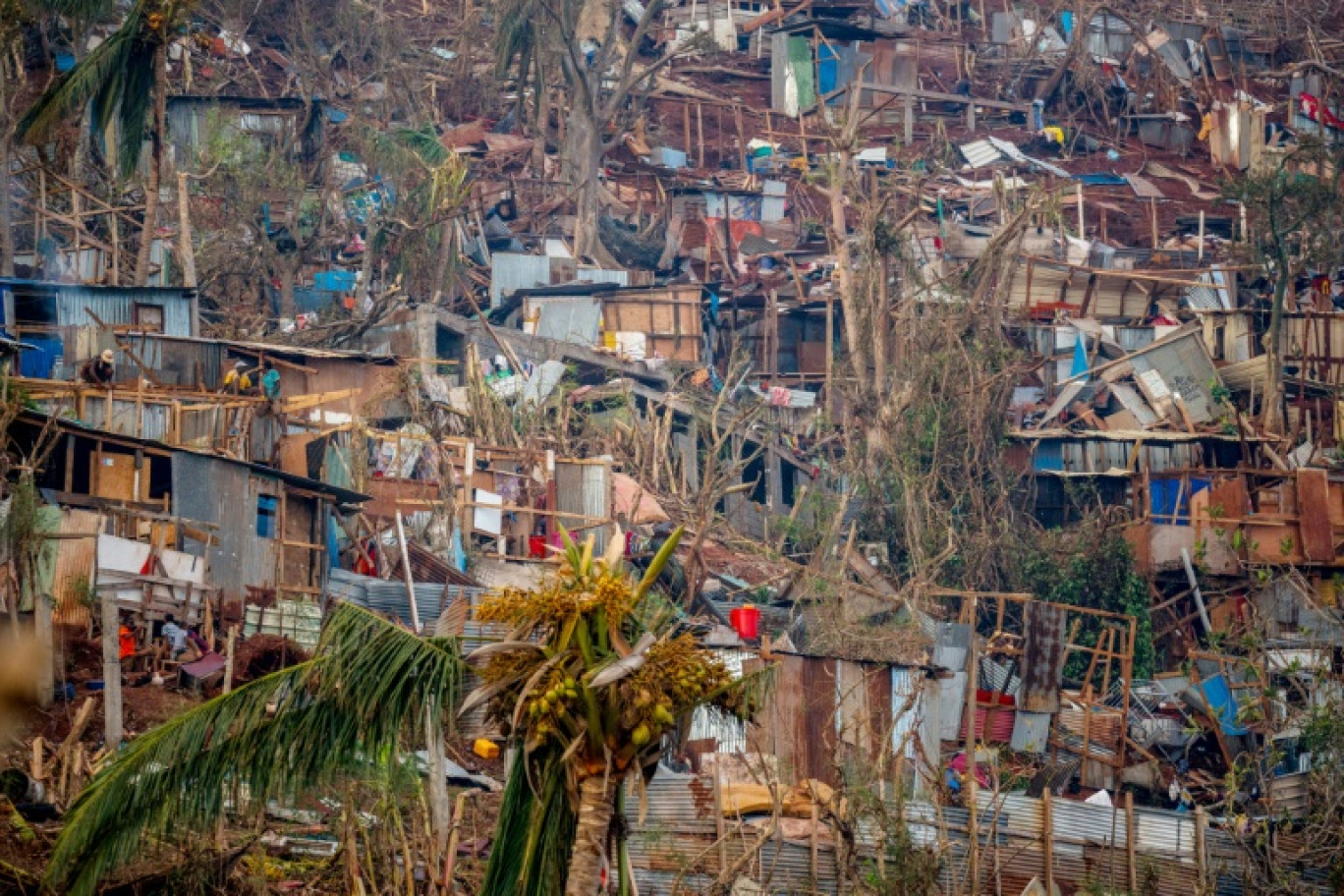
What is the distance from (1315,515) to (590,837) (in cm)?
1971

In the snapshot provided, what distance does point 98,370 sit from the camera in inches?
849

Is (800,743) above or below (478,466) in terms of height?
below

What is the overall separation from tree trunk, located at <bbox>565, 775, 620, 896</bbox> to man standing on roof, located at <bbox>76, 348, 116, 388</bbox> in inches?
564

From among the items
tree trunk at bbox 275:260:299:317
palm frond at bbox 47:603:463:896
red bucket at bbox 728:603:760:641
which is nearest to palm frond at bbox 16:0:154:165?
tree trunk at bbox 275:260:299:317

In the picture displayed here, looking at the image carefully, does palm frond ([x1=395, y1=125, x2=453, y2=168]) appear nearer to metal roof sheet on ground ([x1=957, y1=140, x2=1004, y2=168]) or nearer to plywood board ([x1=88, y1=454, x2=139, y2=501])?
metal roof sheet on ground ([x1=957, y1=140, x2=1004, y2=168])

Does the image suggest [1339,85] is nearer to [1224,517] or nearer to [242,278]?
[1224,517]

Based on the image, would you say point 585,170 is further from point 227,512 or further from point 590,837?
point 590,837

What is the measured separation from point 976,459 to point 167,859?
17323 millimetres

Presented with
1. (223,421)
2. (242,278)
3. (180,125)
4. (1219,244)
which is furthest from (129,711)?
(1219,244)

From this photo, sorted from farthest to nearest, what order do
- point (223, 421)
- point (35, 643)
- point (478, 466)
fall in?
point (478, 466)
point (223, 421)
point (35, 643)

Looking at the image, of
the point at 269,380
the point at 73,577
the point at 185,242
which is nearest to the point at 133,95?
the point at 185,242

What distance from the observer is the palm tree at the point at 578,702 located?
7934mm

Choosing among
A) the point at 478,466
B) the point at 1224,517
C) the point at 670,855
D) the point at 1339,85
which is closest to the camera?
the point at 670,855

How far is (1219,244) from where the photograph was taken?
37438 millimetres
